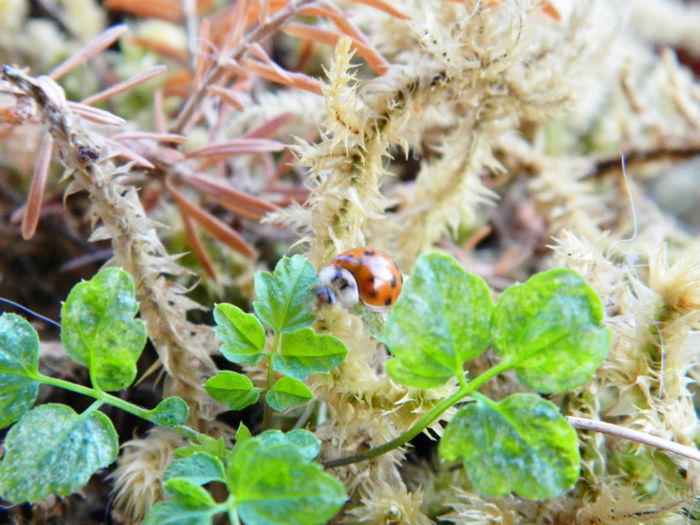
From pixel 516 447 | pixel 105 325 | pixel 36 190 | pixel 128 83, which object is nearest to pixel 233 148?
pixel 128 83

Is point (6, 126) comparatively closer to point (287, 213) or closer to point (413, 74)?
point (287, 213)

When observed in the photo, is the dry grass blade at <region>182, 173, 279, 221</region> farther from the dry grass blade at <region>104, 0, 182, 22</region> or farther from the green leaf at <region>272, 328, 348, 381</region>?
the dry grass blade at <region>104, 0, 182, 22</region>

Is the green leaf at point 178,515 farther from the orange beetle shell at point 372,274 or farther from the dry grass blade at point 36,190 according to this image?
the dry grass blade at point 36,190

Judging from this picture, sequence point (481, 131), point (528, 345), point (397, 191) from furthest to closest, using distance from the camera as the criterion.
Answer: point (397, 191) → point (481, 131) → point (528, 345)

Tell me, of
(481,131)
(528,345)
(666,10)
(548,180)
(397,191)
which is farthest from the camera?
(666,10)

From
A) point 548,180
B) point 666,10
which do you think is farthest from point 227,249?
point 666,10

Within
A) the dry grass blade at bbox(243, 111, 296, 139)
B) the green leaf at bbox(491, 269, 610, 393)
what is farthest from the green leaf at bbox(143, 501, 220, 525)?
the dry grass blade at bbox(243, 111, 296, 139)
